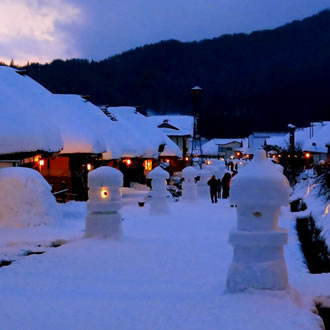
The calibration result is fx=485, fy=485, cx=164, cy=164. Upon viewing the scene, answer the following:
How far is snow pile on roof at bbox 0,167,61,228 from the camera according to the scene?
1120 cm

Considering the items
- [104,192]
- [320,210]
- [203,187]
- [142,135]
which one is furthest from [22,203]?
[142,135]

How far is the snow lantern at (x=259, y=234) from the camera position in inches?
195

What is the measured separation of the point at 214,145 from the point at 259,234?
93.1 m

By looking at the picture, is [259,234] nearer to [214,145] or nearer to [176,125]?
→ [176,125]

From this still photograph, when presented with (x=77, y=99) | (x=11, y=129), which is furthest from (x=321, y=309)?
(x=77, y=99)

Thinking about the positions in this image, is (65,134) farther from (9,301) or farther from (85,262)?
(9,301)

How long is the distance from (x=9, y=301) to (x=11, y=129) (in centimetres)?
1006

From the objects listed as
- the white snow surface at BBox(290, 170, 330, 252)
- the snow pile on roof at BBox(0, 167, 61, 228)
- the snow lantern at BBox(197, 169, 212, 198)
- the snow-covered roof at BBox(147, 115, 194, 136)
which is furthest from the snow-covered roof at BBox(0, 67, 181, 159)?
the snow-covered roof at BBox(147, 115, 194, 136)

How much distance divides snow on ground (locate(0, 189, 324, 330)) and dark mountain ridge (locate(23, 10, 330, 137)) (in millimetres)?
76247

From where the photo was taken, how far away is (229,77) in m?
123

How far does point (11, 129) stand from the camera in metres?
14.3

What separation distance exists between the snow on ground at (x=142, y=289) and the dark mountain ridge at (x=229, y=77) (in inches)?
3002

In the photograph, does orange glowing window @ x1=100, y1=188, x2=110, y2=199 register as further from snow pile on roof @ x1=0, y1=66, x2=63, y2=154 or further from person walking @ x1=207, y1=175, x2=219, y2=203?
person walking @ x1=207, y1=175, x2=219, y2=203

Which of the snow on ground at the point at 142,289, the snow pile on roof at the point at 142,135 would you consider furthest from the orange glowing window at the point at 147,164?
the snow on ground at the point at 142,289
